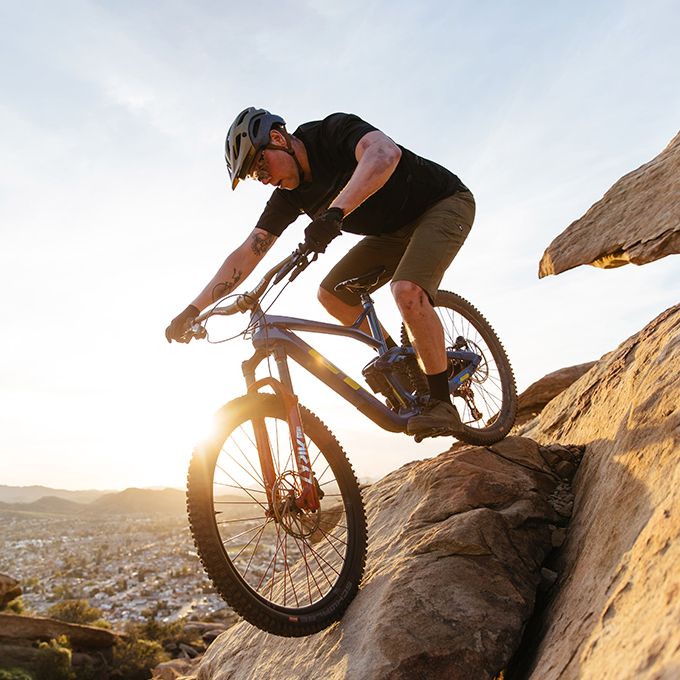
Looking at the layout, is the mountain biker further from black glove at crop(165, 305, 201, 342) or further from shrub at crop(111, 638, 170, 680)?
shrub at crop(111, 638, 170, 680)

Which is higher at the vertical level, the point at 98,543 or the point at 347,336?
the point at 347,336

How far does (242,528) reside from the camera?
3932mm

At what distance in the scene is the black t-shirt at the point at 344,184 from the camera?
4.54 m

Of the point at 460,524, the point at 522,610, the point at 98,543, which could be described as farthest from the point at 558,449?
the point at 98,543

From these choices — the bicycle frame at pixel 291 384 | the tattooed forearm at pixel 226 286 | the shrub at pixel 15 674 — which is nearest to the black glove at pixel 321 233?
the bicycle frame at pixel 291 384

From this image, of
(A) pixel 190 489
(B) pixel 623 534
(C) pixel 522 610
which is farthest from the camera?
(A) pixel 190 489

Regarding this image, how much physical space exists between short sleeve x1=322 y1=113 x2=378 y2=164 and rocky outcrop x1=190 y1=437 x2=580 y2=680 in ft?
8.66

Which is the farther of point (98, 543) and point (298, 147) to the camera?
point (98, 543)

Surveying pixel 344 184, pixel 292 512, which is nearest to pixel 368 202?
pixel 344 184

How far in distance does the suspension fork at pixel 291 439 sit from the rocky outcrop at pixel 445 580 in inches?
28.8

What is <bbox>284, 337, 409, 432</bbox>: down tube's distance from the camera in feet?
13.9

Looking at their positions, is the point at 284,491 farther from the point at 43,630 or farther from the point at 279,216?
the point at 43,630

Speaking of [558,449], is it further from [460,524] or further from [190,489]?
[190,489]

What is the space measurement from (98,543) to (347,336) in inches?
3669
